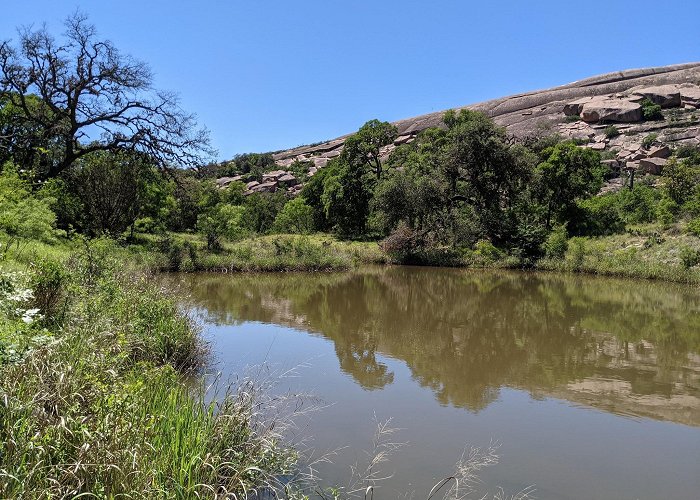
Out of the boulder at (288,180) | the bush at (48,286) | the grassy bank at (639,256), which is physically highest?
the boulder at (288,180)

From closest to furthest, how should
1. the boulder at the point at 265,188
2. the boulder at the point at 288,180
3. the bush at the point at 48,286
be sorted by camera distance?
1. the bush at the point at 48,286
2. the boulder at the point at 265,188
3. the boulder at the point at 288,180

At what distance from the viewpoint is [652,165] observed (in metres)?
41.2

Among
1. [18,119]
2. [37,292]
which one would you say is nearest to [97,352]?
[37,292]

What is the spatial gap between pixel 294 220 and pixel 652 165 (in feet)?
97.5

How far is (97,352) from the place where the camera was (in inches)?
181

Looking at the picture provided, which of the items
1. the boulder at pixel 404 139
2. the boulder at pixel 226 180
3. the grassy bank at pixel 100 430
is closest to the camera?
the grassy bank at pixel 100 430

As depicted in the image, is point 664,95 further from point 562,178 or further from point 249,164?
point 249,164

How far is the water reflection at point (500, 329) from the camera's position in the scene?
792 cm

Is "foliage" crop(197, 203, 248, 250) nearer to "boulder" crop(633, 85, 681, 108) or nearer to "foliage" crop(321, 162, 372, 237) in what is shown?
"foliage" crop(321, 162, 372, 237)

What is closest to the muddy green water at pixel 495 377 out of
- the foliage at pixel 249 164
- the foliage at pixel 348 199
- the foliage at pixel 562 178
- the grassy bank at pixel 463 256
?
the grassy bank at pixel 463 256

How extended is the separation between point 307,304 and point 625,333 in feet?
28.5

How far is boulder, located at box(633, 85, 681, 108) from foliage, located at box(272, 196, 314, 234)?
42360 millimetres

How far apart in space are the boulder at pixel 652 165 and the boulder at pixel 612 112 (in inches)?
522

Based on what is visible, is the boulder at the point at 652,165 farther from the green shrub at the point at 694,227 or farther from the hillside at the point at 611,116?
the green shrub at the point at 694,227
